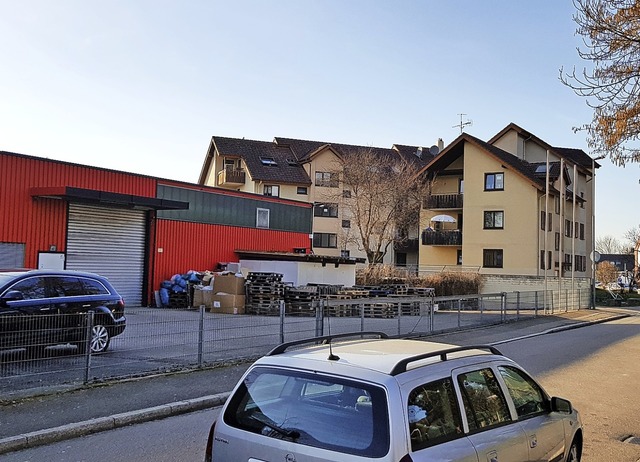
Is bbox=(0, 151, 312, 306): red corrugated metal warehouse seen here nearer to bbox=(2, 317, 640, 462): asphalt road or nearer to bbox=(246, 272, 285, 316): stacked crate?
bbox=(246, 272, 285, 316): stacked crate

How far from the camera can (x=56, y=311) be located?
39.5 ft

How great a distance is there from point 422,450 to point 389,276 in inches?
1363

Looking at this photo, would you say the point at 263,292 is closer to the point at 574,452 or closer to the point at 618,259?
the point at 574,452

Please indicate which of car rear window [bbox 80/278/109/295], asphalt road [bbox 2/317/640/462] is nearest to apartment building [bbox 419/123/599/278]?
asphalt road [bbox 2/317/640/462]

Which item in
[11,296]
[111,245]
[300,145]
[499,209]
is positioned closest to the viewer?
[11,296]

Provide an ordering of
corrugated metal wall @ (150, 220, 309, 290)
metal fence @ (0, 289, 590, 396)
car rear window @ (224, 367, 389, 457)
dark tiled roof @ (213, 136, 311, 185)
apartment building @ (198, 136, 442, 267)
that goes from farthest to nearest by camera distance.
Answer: dark tiled roof @ (213, 136, 311, 185) → apartment building @ (198, 136, 442, 267) → corrugated metal wall @ (150, 220, 309, 290) → metal fence @ (0, 289, 590, 396) → car rear window @ (224, 367, 389, 457)

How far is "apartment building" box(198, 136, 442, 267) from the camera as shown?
57.7 metres

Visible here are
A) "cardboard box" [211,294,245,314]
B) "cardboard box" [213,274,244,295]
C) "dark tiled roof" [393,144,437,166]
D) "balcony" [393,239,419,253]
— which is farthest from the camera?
"dark tiled roof" [393,144,437,166]

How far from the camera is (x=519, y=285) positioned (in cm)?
4156

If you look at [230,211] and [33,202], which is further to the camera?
[230,211]

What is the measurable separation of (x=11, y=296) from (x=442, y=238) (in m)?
42.0

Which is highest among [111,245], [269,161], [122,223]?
[269,161]

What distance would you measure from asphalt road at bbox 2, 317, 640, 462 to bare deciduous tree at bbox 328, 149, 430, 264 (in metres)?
33.6

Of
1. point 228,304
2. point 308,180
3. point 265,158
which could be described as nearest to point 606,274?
point 308,180
